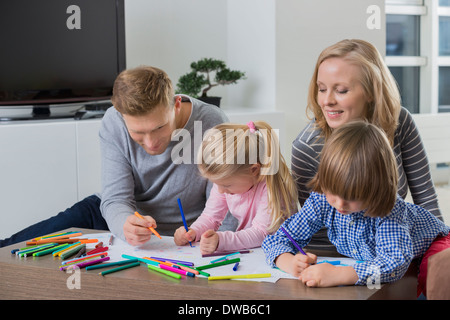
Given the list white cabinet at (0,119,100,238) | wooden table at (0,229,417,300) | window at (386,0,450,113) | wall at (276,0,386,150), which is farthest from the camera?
window at (386,0,450,113)

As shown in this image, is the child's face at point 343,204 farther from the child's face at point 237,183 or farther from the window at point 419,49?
the window at point 419,49

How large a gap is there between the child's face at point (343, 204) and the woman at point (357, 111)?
42 centimetres

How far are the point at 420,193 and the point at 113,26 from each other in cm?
175

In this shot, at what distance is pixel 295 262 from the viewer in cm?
126

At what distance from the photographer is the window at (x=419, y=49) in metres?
4.19

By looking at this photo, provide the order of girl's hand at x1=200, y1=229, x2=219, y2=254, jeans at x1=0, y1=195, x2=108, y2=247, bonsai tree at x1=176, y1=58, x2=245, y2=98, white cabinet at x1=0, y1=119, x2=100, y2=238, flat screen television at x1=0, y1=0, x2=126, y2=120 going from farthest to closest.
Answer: bonsai tree at x1=176, y1=58, x2=245, y2=98 < flat screen television at x1=0, y1=0, x2=126, y2=120 < white cabinet at x1=0, y1=119, x2=100, y2=238 < jeans at x1=0, y1=195, x2=108, y2=247 < girl's hand at x1=200, y1=229, x2=219, y2=254

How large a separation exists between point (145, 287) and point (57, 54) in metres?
1.89

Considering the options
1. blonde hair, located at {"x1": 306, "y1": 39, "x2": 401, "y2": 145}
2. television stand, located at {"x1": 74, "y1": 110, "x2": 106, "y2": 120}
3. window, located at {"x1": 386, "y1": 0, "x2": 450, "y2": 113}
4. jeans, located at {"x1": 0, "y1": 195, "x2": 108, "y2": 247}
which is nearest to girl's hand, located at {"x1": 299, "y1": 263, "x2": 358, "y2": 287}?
blonde hair, located at {"x1": 306, "y1": 39, "x2": 401, "y2": 145}

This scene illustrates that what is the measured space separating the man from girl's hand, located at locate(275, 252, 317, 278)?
0.52m

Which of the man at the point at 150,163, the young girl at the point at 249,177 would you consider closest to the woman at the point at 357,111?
the young girl at the point at 249,177

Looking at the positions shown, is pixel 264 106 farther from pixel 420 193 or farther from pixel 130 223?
pixel 130 223

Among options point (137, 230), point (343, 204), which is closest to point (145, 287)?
point (137, 230)

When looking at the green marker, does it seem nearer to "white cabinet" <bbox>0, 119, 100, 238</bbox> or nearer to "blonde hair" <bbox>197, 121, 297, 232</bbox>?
"blonde hair" <bbox>197, 121, 297, 232</bbox>

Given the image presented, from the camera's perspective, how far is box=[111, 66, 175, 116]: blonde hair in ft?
5.24
